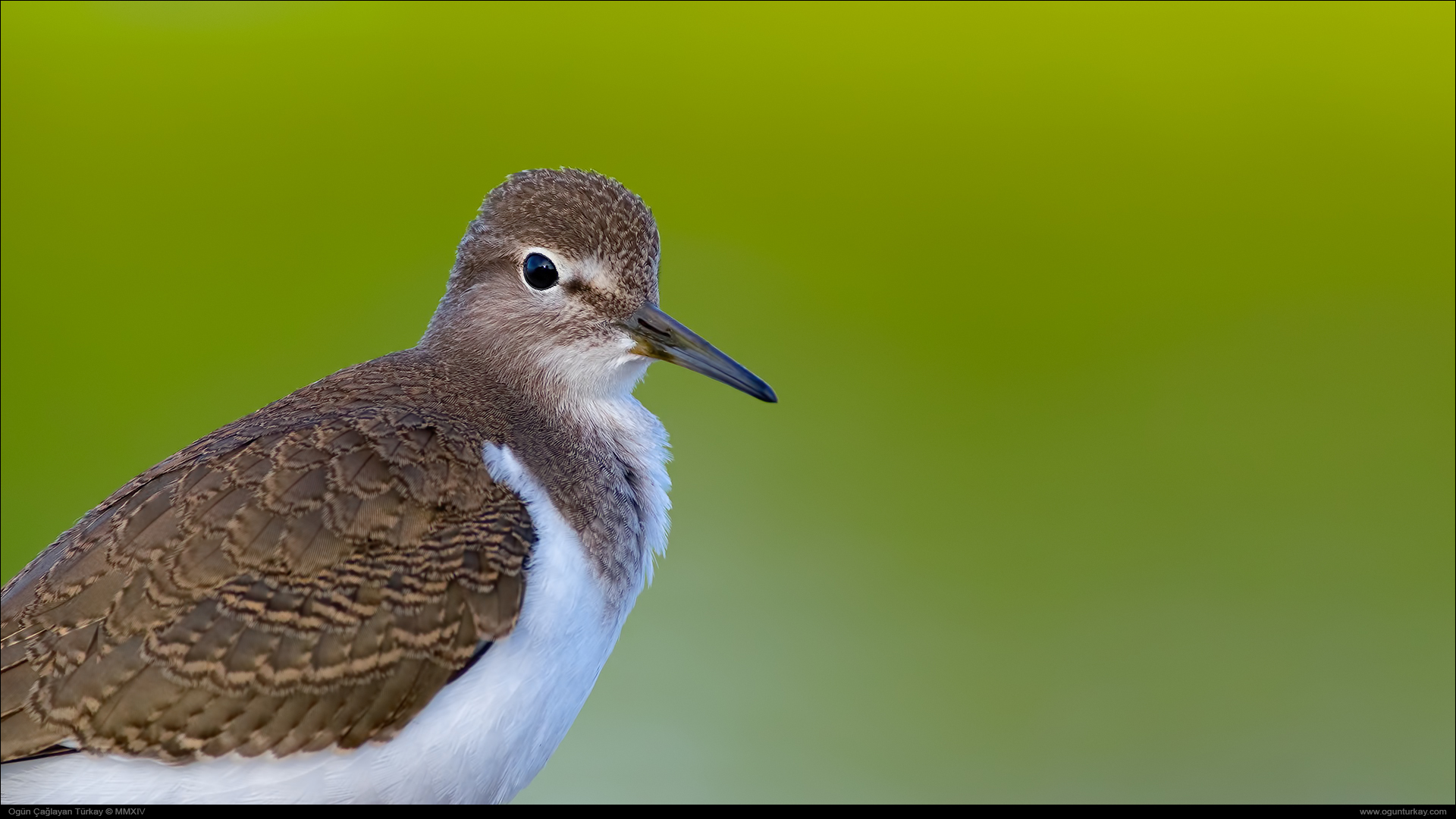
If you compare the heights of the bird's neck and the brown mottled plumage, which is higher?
the bird's neck

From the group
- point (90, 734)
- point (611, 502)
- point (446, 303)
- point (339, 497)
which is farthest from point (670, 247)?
point (90, 734)

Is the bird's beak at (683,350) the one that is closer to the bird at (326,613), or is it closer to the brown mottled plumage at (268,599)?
the bird at (326,613)

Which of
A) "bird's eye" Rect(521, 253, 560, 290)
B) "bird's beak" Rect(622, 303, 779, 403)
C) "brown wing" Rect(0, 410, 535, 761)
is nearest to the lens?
"brown wing" Rect(0, 410, 535, 761)

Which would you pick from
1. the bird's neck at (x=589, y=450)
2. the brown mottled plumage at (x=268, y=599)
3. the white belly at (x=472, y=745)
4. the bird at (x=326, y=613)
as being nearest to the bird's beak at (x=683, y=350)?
the bird's neck at (x=589, y=450)

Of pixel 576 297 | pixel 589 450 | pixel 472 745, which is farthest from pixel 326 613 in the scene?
pixel 576 297

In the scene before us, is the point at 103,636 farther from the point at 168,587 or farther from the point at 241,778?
the point at 241,778

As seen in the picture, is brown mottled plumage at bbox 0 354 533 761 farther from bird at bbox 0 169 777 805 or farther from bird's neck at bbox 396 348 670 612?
bird's neck at bbox 396 348 670 612

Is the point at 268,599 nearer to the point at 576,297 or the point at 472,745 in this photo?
the point at 472,745

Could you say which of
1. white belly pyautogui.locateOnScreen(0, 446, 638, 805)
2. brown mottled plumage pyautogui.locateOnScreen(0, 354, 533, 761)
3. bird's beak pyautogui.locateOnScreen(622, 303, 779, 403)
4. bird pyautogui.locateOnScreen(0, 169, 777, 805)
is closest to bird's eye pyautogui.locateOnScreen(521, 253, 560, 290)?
bird's beak pyautogui.locateOnScreen(622, 303, 779, 403)
